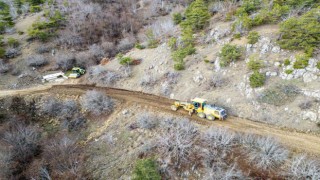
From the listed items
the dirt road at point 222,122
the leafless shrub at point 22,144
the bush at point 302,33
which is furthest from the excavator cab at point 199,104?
the leafless shrub at point 22,144

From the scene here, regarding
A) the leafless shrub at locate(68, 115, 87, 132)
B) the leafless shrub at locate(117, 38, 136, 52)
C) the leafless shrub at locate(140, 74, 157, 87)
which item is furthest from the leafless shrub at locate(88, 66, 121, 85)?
the leafless shrub at locate(117, 38, 136, 52)

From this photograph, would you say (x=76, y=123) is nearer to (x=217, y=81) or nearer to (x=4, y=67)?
(x=217, y=81)

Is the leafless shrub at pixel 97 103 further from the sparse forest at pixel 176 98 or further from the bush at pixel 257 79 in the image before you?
the bush at pixel 257 79

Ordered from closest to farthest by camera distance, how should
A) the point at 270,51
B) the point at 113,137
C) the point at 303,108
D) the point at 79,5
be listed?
the point at 303,108 → the point at 113,137 → the point at 270,51 → the point at 79,5

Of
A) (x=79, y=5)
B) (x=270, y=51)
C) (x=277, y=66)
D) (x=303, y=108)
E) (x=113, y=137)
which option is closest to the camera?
(x=303, y=108)

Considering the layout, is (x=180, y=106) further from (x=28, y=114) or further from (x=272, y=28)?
(x=28, y=114)

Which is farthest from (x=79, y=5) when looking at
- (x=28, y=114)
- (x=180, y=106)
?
(x=180, y=106)

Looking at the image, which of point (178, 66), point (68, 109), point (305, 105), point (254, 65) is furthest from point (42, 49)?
point (305, 105)

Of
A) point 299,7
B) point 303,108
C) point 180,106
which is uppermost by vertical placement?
point 299,7
